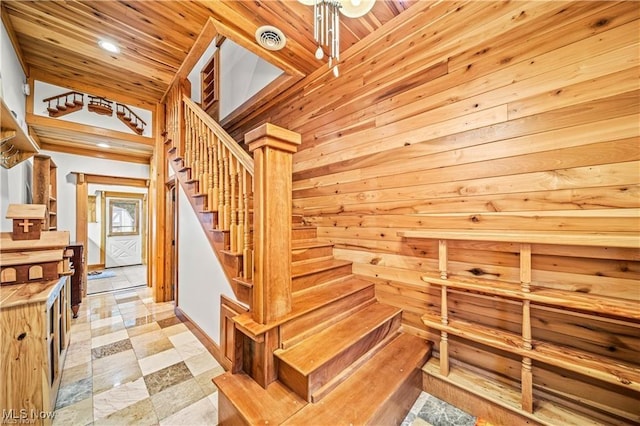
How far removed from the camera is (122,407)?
1494 mm

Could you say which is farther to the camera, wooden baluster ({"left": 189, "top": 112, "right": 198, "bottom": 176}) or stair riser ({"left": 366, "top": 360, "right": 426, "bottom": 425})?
wooden baluster ({"left": 189, "top": 112, "right": 198, "bottom": 176})

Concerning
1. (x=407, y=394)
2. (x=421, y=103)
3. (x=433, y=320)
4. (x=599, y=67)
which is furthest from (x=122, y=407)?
(x=599, y=67)

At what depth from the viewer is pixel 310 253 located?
2.24 m

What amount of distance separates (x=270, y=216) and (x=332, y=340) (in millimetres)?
870

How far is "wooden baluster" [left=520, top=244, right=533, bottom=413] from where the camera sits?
128cm

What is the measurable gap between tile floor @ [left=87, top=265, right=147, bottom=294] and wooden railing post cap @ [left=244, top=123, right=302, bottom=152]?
446 centimetres

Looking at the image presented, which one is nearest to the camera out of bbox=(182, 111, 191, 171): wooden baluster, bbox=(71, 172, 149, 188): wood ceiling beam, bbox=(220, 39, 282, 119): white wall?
bbox=(182, 111, 191, 171): wooden baluster

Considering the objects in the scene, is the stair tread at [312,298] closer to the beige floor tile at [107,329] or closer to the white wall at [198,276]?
the white wall at [198,276]

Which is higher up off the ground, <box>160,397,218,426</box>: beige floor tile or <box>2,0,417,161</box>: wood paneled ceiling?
<box>2,0,417,161</box>: wood paneled ceiling

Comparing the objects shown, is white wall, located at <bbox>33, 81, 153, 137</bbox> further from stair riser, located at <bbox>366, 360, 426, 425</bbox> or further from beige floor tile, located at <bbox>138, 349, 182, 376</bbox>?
stair riser, located at <bbox>366, 360, 426, 425</bbox>

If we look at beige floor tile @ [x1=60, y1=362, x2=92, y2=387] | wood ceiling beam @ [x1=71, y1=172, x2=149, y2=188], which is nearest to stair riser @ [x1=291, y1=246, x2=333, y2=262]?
beige floor tile @ [x1=60, y1=362, x2=92, y2=387]

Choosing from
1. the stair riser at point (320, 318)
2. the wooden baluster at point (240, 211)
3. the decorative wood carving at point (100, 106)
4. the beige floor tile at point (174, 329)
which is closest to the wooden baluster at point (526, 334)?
the stair riser at point (320, 318)

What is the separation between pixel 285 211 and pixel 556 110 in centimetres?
162

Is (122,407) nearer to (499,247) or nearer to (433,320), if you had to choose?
(433,320)
